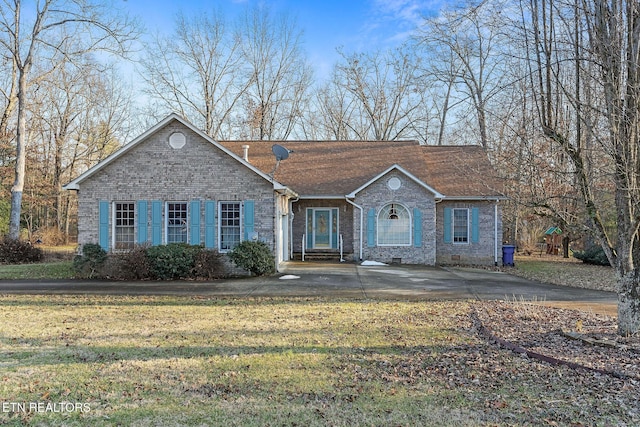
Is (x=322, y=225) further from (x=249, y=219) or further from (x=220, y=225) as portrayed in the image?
(x=220, y=225)

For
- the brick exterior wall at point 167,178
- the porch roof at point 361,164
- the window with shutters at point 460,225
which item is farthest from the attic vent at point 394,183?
the brick exterior wall at point 167,178

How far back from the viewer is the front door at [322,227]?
21031mm

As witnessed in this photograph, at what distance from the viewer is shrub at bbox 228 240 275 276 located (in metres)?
15.2

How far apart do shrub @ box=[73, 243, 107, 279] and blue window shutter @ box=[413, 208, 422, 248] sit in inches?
467

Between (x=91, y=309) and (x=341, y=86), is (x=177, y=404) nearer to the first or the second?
(x=91, y=309)

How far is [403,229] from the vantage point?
64.6 feet

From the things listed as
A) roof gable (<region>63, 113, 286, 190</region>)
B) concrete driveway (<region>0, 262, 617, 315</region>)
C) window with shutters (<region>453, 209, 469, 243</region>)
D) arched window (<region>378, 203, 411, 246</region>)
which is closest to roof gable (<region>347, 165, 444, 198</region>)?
arched window (<region>378, 203, 411, 246</region>)

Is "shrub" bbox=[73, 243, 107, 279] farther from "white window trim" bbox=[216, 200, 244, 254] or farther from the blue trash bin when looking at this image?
the blue trash bin

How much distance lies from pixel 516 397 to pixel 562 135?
4.34 metres

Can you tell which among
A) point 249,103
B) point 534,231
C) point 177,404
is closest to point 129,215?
point 177,404

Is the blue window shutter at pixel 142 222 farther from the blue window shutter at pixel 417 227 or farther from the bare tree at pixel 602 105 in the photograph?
the bare tree at pixel 602 105

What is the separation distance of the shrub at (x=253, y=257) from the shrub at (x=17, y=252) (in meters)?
10.5

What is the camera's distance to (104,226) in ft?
53.1

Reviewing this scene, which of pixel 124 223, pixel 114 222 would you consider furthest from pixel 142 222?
pixel 114 222
